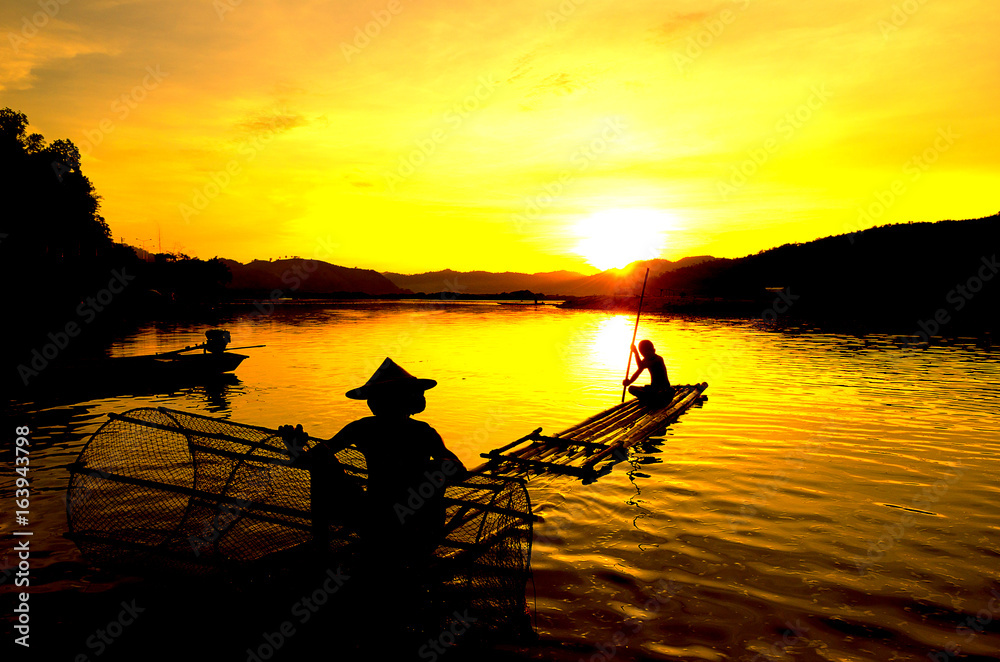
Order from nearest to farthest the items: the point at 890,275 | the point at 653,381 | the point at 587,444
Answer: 1. the point at 587,444
2. the point at 653,381
3. the point at 890,275

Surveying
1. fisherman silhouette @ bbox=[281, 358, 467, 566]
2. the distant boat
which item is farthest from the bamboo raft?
the distant boat

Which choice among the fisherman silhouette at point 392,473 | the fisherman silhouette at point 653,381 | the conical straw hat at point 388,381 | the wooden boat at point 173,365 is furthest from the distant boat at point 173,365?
the conical straw hat at point 388,381

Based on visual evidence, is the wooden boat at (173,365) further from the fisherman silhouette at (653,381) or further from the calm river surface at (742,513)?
the fisherman silhouette at (653,381)

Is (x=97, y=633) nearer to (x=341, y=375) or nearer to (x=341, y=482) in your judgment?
(x=341, y=482)

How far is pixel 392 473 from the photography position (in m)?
5.13

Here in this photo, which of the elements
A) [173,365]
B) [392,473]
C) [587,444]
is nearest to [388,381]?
[392,473]

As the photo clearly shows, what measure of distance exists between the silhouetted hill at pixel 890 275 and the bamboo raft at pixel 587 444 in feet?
147

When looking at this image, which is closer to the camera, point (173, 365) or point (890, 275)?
point (173, 365)

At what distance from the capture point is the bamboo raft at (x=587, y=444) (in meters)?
9.21

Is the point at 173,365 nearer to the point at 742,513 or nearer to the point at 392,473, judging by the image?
the point at 392,473

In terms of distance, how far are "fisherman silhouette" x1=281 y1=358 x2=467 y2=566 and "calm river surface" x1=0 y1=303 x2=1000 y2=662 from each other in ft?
4.68

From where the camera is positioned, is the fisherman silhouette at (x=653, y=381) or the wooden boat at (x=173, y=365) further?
the wooden boat at (x=173, y=365)

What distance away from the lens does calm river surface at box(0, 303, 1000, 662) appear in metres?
5.23

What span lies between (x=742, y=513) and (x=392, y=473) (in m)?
5.64
